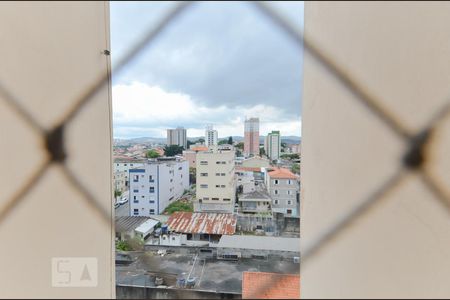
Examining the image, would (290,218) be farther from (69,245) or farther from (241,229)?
(69,245)

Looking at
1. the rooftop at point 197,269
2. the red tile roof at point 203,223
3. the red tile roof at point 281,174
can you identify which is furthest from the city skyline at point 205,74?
the rooftop at point 197,269

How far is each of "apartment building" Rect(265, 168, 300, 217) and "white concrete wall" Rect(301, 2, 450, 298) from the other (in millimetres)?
65

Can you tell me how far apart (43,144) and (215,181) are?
50cm

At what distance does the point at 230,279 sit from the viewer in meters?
0.71

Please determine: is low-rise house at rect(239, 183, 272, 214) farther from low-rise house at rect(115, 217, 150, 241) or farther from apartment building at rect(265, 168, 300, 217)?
low-rise house at rect(115, 217, 150, 241)

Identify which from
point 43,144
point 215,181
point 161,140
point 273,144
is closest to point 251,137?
point 273,144

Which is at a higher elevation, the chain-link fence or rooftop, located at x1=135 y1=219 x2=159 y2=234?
the chain-link fence

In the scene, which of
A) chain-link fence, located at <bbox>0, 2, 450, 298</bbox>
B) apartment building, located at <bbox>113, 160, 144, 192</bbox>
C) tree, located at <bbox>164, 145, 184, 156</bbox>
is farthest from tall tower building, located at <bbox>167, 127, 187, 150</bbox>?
chain-link fence, located at <bbox>0, 2, 450, 298</bbox>

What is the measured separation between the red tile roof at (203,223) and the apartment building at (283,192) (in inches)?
5.6

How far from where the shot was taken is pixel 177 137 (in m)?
0.71

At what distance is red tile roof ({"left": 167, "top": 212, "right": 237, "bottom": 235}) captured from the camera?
70 cm

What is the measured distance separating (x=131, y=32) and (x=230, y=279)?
0.79 metres

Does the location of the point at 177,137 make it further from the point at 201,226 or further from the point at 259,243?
the point at 259,243

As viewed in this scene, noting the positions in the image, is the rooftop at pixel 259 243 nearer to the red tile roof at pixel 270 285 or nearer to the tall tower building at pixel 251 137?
the red tile roof at pixel 270 285
